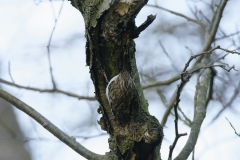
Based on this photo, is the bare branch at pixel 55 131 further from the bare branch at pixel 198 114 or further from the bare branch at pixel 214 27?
the bare branch at pixel 214 27

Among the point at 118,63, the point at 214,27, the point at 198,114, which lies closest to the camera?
the point at 118,63

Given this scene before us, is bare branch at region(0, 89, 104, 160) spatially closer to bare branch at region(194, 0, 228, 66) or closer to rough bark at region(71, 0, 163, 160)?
rough bark at region(71, 0, 163, 160)

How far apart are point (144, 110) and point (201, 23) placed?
192 cm

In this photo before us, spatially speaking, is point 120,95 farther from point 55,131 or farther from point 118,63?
point 55,131

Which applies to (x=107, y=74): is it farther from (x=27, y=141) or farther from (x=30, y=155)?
(x=30, y=155)

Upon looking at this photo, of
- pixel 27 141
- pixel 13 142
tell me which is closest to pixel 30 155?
pixel 13 142

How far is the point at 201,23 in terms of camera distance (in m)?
3.18

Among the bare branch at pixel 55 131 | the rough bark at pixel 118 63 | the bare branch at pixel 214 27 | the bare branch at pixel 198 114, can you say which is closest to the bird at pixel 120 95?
the rough bark at pixel 118 63

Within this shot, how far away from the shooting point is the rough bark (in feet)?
4.16

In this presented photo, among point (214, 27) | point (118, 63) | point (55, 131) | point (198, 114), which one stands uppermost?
point (214, 27)

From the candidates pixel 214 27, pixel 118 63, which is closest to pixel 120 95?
pixel 118 63

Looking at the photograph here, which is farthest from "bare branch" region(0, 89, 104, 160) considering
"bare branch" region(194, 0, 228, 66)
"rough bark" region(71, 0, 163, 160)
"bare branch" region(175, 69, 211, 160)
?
"bare branch" region(194, 0, 228, 66)

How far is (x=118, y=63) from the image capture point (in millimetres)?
1352

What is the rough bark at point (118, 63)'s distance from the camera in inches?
49.9
